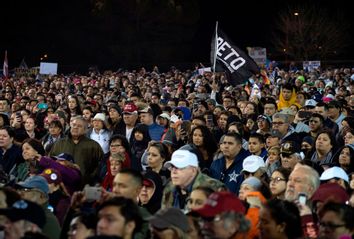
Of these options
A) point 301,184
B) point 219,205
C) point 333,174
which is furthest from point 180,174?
point 219,205

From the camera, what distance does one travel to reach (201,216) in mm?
Result: 5371

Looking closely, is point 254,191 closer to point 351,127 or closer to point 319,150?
point 319,150

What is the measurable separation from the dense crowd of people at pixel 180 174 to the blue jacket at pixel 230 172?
2 cm

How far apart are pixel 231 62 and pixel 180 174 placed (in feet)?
28.5

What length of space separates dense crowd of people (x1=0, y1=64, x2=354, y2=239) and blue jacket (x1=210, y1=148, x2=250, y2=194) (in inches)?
0.7

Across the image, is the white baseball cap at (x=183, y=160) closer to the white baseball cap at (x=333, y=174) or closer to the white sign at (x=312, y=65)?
the white baseball cap at (x=333, y=174)

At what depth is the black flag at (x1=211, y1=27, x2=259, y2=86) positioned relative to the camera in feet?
52.3

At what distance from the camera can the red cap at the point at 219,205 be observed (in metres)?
5.29

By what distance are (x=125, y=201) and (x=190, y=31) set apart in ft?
173

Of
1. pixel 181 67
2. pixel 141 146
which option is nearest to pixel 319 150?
pixel 141 146

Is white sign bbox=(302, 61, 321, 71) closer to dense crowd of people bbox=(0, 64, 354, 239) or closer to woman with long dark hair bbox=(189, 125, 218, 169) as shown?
dense crowd of people bbox=(0, 64, 354, 239)

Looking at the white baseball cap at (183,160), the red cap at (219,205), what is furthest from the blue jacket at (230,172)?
the red cap at (219,205)

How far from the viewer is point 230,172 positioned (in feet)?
30.2

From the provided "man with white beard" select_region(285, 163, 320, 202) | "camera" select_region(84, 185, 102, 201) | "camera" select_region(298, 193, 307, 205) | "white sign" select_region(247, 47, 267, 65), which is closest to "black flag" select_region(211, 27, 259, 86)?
"man with white beard" select_region(285, 163, 320, 202)
